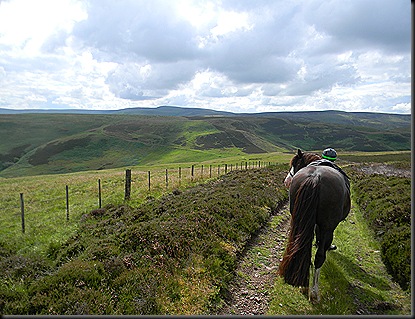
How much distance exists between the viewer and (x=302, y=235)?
6383mm

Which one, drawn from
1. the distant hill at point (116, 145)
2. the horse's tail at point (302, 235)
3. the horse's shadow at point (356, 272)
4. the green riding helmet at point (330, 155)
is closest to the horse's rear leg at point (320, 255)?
the horse's tail at point (302, 235)

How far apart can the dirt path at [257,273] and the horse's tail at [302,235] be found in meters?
0.99

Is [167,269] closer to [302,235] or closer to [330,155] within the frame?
[302,235]

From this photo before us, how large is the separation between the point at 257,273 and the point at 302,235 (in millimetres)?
2297

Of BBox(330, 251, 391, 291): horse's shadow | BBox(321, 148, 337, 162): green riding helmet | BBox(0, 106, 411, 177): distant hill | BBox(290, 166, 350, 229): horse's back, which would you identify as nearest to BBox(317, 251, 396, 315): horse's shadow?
BBox(330, 251, 391, 291): horse's shadow

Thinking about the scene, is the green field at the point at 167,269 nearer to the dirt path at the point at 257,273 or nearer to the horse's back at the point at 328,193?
the dirt path at the point at 257,273

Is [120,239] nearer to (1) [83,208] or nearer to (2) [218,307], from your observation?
(2) [218,307]

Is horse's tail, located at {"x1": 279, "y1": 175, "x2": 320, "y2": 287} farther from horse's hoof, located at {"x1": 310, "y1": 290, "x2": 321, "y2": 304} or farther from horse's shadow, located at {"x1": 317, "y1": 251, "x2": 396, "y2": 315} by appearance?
horse's shadow, located at {"x1": 317, "y1": 251, "x2": 396, "y2": 315}

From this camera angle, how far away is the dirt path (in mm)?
6480

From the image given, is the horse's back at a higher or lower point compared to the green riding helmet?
lower

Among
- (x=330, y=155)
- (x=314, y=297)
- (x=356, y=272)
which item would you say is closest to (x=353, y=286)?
(x=356, y=272)

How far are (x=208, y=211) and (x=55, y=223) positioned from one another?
8568 mm

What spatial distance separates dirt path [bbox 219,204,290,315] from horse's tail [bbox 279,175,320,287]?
985 mm

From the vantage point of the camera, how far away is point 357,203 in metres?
17.0
